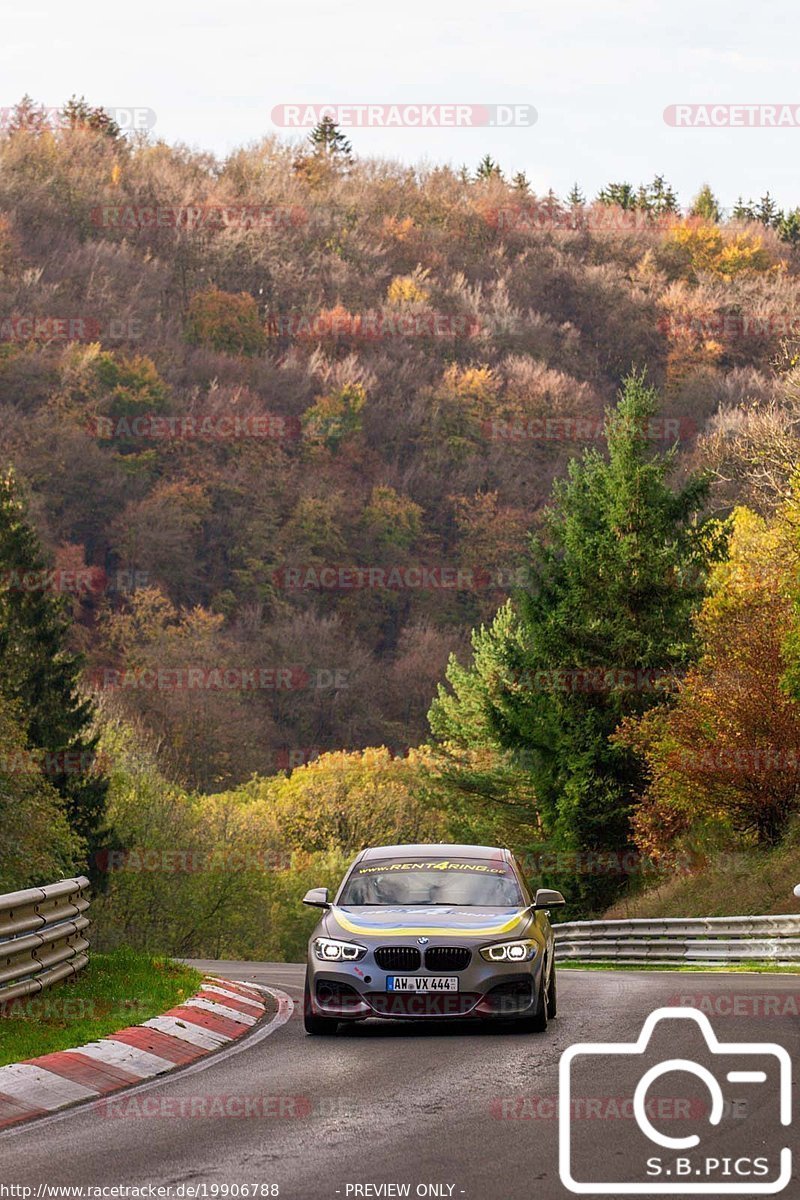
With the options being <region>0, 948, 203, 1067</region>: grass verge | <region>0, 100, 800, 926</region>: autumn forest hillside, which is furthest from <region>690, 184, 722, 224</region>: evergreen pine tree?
<region>0, 948, 203, 1067</region>: grass verge

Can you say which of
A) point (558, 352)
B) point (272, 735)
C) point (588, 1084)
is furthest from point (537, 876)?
point (558, 352)

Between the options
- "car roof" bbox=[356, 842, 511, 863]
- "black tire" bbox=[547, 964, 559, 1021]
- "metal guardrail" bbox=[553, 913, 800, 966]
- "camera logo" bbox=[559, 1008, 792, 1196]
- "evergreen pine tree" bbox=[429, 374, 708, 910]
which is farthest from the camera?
"evergreen pine tree" bbox=[429, 374, 708, 910]

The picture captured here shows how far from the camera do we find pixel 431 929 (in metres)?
13.2

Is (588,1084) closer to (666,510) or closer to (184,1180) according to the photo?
(184,1180)

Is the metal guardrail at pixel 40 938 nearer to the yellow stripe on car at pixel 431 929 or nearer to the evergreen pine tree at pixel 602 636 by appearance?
the yellow stripe on car at pixel 431 929

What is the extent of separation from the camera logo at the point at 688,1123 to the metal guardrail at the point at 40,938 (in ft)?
13.7

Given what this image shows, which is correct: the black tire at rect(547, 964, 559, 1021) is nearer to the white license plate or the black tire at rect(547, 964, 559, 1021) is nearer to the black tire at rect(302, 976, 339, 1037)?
the white license plate

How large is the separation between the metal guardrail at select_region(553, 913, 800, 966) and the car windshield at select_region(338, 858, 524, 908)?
1266 centimetres

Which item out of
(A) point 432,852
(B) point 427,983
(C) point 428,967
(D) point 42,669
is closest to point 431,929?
(C) point 428,967

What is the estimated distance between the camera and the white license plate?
509 inches

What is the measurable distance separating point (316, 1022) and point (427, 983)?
0.96 meters

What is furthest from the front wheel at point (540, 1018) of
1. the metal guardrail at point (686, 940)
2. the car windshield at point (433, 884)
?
the metal guardrail at point (686, 940)

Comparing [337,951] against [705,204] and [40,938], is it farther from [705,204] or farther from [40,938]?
[705,204]

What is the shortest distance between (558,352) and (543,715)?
107 meters
